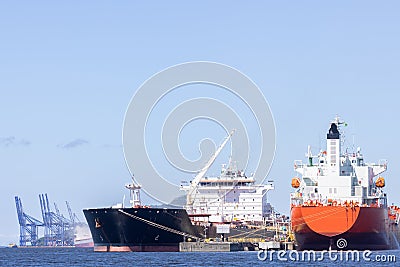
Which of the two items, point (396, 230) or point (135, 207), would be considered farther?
point (396, 230)

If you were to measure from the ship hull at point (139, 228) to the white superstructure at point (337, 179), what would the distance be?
10713 mm

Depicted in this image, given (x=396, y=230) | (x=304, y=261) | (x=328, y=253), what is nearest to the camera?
(x=304, y=261)

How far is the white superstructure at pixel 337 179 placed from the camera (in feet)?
264

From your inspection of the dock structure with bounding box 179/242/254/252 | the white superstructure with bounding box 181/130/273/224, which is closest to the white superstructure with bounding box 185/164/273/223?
the white superstructure with bounding box 181/130/273/224

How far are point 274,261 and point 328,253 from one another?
8.63 m

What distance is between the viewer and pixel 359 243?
250 feet

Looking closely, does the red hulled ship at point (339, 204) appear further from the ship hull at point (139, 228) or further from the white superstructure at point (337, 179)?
the ship hull at point (139, 228)

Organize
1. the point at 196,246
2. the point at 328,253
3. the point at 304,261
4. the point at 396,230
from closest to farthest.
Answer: the point at 304,261, the point at 328,253, the point at 196,246, the point at 396,230

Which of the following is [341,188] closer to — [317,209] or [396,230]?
[317,209]

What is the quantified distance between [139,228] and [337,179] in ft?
56.8

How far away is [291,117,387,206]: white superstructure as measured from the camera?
80.6m

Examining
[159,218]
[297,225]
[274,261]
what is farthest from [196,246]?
[274,261]

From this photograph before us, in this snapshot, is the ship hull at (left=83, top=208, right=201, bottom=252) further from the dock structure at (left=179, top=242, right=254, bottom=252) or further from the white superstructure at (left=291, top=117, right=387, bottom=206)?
the white superstructure at (left=291, top=117, right=387, bottom=206)

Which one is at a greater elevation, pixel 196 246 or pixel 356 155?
pixel 356 155
